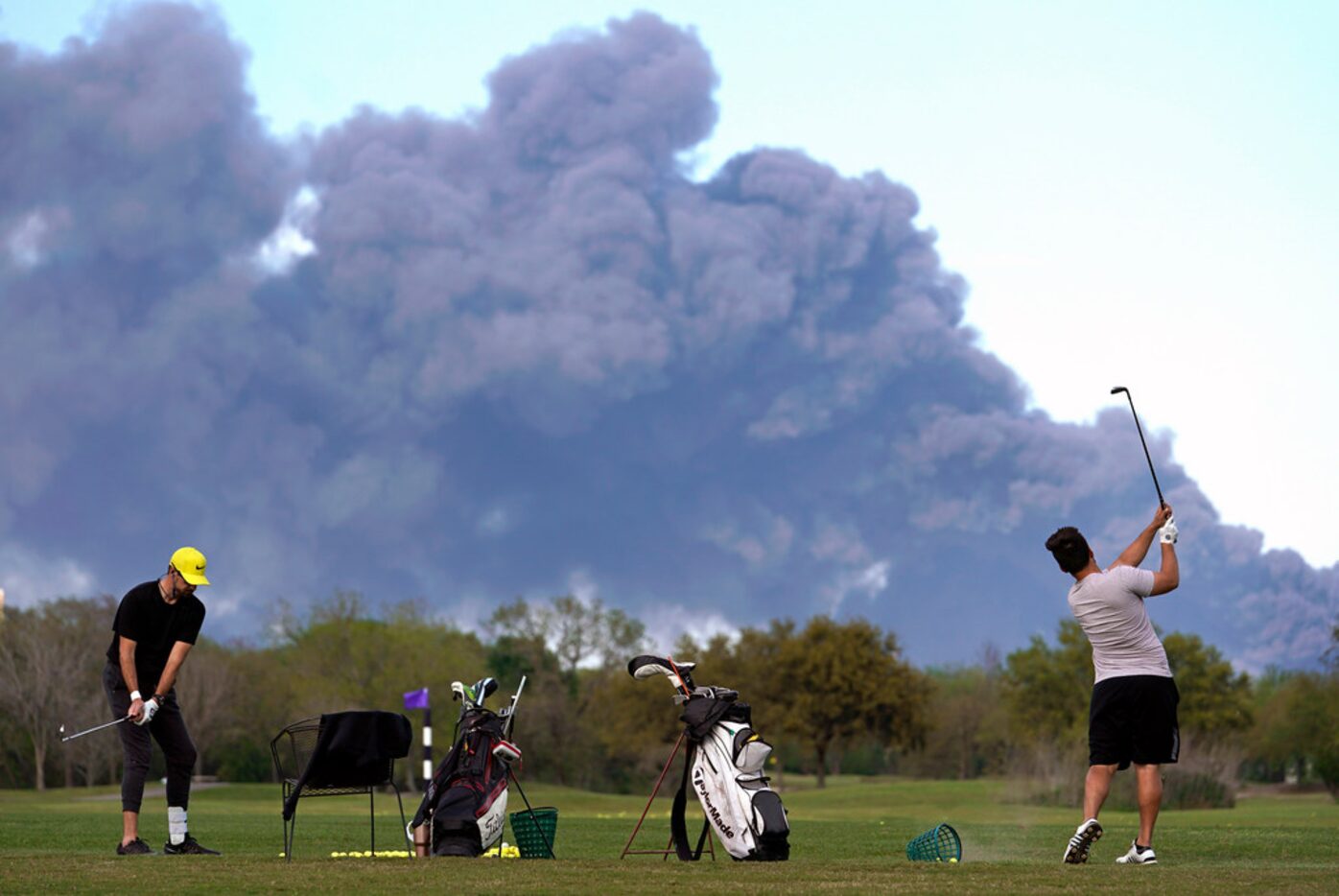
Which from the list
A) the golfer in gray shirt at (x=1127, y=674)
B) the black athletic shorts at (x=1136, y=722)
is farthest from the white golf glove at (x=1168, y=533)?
the black athletic shorts at (x=1136, y=722)

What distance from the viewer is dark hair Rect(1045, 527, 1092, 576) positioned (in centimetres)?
1102

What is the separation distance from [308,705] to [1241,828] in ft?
165

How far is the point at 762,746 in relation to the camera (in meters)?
10.9

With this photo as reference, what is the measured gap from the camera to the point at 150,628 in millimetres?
11703

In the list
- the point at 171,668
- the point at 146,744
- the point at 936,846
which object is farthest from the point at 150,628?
the point at 936,846

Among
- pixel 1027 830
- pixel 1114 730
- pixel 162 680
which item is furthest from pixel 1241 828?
pixel 162 680

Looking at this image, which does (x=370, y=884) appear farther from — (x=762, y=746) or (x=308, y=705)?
(x=308, y=705)

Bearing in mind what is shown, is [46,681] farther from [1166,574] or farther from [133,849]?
[1166,574]

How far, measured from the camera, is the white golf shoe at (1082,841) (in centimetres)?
1054

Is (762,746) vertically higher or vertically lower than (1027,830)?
higher

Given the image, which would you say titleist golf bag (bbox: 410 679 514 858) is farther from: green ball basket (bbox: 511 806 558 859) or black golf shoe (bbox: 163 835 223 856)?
black golf shoe (bbox: 163 835 223 856)

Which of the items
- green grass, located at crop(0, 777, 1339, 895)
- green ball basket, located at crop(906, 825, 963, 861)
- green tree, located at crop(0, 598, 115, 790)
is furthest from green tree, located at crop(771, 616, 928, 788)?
green ball basket, located at crop(906, 825, 963, 861)

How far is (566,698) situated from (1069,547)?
6994cm

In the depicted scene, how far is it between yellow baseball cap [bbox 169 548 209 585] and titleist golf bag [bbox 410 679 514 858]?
2.26 metres
